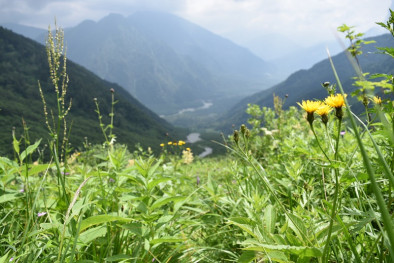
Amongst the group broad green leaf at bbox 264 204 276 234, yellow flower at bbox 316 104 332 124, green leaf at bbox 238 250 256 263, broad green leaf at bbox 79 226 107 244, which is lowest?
green leaf at bbox 238 250 256 263

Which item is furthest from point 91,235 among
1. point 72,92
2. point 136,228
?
point 72,92

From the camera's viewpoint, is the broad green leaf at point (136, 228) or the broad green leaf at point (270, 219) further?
the broad green leaf at point (136, 228)

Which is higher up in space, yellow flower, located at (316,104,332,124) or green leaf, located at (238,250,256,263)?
yellow flower, located at (316,104,332,124)

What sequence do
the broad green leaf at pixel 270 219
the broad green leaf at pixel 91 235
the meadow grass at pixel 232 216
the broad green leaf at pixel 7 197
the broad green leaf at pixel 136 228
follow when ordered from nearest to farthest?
the meadow grass at pixel 232 216 < the broad green leaf at pixel 270 219 < the broad green leaf at pixel 91 235 < the broad green leaf at pixel 136 228 < the broad green leaf at pixel 7 197

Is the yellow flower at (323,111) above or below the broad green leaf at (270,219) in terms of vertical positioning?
above

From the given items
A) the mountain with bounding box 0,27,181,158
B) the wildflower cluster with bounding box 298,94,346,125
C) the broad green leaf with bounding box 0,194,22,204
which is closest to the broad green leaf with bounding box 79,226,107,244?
the broad green leaf with bounding box 0,194,22,204

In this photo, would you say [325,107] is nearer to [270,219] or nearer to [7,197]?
[270,219]

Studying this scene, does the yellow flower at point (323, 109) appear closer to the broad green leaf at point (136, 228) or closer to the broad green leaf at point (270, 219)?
the broad green leaf at point (270, 219)

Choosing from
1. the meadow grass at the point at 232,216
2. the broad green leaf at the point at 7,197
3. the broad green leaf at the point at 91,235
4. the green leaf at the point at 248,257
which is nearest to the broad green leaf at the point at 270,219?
the meadow grass at the point at 232,216

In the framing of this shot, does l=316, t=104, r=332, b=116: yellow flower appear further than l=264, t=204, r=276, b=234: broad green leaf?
No

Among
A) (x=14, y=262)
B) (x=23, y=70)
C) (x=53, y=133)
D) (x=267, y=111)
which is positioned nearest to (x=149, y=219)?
(x=14, y=262)

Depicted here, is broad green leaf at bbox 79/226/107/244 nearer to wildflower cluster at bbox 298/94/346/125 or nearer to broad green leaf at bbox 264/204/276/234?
broad green leaf at bbox 264/204/276/234

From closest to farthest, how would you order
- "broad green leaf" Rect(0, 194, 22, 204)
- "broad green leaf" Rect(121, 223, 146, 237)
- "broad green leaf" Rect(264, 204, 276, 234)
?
"broad green leaf" Rect(264, 204, 276, 234)
"broad green leaf" Rect(121, 223, 146, 237)
"broad green leaf" Rect(0, 194, 22, 204)

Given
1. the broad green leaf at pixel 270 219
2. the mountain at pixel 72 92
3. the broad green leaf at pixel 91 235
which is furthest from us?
the mountain at pixel 72 92
